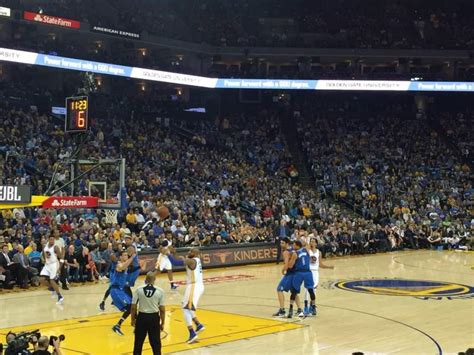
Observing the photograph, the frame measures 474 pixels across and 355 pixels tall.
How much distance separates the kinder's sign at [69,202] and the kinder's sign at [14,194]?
855 millimetres

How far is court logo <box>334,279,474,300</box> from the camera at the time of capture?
1770 centimetres

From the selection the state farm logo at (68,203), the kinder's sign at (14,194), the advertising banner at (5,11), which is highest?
the advertising banner at (5,11)

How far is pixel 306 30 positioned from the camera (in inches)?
1802

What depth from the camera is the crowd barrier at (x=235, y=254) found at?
76.6 ft

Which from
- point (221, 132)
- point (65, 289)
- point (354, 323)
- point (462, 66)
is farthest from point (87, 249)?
point (462, 66)

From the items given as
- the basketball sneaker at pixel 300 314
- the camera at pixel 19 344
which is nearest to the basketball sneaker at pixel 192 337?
the basketball sneaker at pixel 300 314

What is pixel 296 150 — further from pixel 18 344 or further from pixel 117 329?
pixel 18 344

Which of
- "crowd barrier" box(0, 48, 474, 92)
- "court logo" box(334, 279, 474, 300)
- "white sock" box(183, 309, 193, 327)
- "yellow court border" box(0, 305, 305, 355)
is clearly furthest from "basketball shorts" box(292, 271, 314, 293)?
"crowd barrier" box(0, 48, 474, 92)

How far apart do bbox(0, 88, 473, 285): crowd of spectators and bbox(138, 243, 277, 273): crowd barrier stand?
2.27 ft

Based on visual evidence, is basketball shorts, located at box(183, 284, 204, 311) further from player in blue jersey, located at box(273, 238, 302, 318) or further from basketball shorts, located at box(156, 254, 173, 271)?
basketball shorts, located at box(156, 254, 173, 271)

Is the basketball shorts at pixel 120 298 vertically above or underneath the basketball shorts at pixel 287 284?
underneath

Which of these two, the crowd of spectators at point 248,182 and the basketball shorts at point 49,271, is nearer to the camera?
the basketball shorts at point 49,271

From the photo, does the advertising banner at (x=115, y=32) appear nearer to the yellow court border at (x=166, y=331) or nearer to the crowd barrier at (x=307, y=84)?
the crowd barrier at (x=307, y=84)

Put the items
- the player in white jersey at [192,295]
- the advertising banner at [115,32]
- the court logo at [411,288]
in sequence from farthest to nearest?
the advertising banner at [115,32] < the court logo at [411,288] < the player in white jersey at [192,295]
